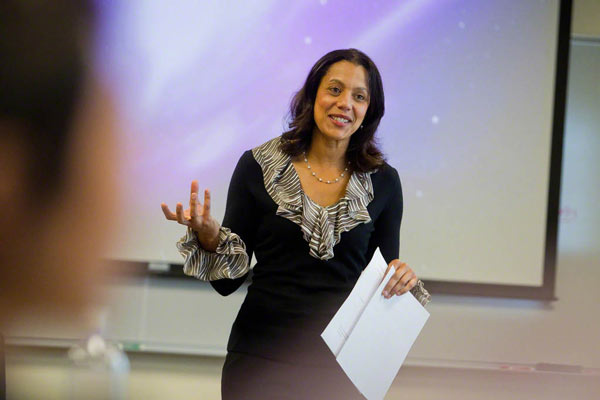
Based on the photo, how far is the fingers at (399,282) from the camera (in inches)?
54.2

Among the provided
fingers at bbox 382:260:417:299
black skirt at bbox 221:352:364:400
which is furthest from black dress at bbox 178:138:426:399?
fingers at bbox 382:260:417:299

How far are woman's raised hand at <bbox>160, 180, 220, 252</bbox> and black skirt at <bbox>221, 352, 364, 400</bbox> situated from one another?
0.83 ft

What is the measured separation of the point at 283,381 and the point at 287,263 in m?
0.25

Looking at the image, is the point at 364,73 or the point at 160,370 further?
the point at 160,370

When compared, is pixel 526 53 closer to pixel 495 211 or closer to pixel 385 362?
pixel 495 211

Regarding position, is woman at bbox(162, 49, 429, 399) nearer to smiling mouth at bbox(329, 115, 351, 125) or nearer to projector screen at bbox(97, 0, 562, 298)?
smiling mouth at bbox(329, 115, 351, 125)

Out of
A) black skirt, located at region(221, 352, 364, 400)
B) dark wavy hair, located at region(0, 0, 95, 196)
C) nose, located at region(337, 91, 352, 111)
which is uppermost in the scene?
nose, located at region(337, 91, 352, 111)

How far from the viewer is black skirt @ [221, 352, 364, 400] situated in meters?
1.33

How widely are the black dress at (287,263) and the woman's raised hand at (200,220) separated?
0.06 ft

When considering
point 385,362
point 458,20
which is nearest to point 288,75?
point 458,20

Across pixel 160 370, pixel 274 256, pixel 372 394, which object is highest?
pixel 274 256

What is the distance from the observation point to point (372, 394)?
1.31 m

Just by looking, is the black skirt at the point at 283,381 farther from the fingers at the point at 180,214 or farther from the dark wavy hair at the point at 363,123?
the dark wavy hair at the point at 363,123

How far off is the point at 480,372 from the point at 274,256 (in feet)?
6.90
